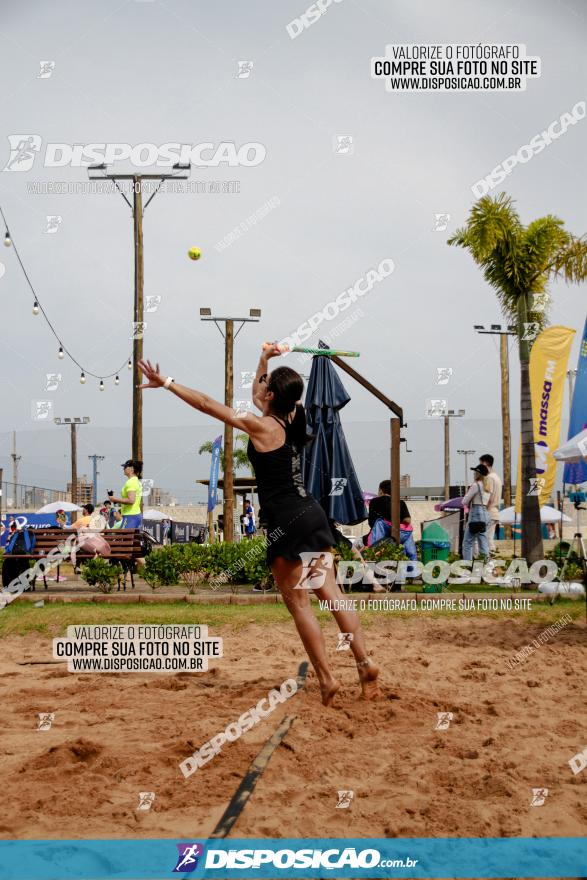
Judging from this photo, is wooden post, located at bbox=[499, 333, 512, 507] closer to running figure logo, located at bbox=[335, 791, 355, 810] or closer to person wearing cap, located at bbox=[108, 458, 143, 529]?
person wearing cap, located at bbox=[108, 458, 143, 529]

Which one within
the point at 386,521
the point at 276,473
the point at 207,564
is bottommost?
the point at 207,564

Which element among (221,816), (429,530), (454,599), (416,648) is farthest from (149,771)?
(429,530)

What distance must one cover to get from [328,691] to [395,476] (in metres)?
7.38

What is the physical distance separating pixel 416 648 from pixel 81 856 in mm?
5159

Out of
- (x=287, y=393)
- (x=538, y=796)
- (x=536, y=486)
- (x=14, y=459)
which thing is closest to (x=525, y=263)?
(x=536, y=486)

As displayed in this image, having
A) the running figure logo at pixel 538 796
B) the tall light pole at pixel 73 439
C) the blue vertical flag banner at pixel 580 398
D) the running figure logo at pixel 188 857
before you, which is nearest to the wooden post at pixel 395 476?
the blue vertical flag banner at pixel 580 398

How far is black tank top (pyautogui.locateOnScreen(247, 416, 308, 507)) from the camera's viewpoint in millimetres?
5395

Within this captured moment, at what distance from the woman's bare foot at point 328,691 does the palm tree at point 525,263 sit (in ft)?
33.5

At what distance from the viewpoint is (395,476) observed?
12273 millimetres

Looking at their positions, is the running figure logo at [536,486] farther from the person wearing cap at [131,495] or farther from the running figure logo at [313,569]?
the running figure logo at [313,569]

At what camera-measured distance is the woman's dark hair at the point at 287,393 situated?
543 centimetres

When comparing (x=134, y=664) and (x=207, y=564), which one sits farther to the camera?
(x=207, y=564)

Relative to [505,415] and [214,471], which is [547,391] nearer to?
[214,471]

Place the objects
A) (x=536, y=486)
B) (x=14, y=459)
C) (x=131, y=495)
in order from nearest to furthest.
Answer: (x=131, y=495) → (x=536, y=486) → (x=14, y=459)
